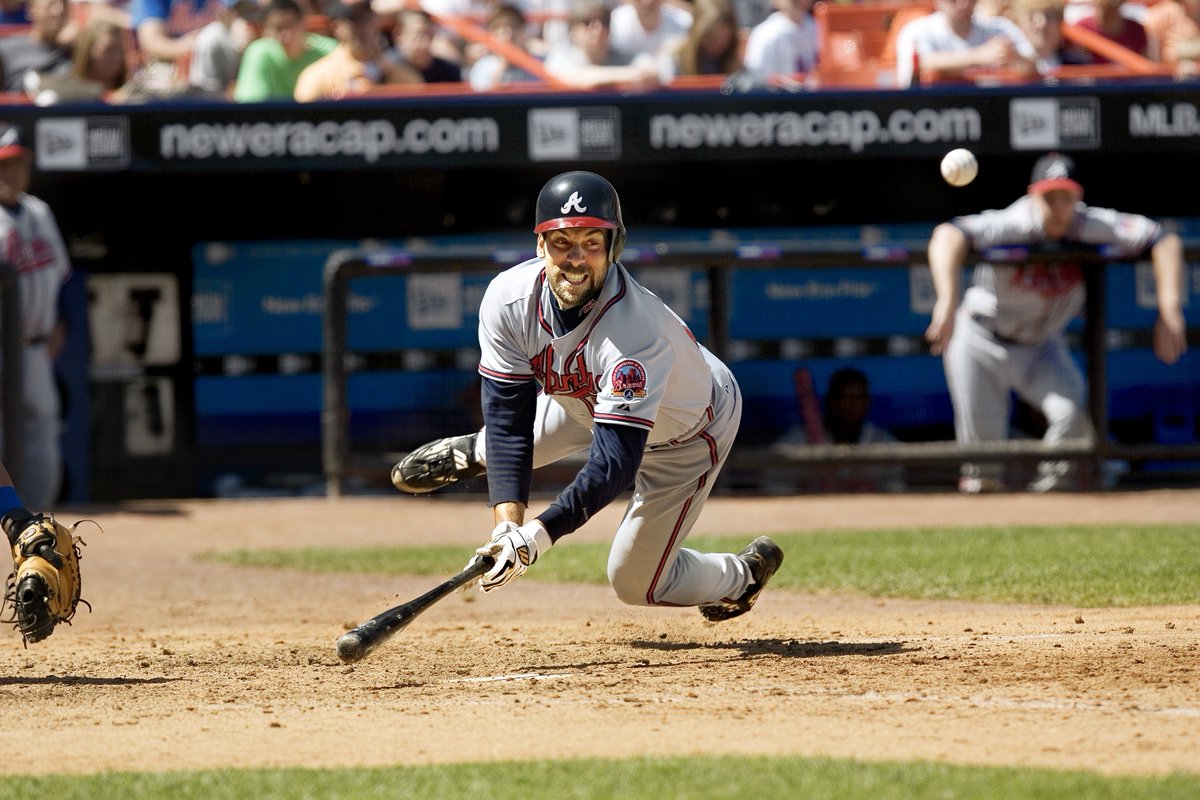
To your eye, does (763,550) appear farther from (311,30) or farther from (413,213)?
(311,30)

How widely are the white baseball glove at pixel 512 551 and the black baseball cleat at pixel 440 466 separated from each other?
1.21m

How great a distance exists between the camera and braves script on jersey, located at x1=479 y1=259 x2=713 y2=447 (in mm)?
4367

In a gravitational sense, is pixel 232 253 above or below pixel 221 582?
above

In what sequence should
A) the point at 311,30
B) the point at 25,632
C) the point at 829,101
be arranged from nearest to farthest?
the point at 25,632 < the point at 829,101 < the point at 311,30

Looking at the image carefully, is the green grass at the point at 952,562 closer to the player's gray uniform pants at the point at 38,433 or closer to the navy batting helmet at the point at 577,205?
the player's gray uniform pants at the point at 38,433

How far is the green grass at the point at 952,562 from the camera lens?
6195 millimetres

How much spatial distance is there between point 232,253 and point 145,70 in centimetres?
122

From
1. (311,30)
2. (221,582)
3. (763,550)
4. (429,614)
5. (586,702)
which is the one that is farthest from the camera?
(311,30)

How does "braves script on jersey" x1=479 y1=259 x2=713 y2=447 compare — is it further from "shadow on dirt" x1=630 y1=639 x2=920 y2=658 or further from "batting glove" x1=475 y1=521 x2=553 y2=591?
"shadow on dirt" x1=630 y1=639 x2=920 y2=658

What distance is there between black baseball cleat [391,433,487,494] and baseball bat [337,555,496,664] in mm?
1221

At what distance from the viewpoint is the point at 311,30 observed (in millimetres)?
10594

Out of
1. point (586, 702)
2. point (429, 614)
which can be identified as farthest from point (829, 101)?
point (586, 702)

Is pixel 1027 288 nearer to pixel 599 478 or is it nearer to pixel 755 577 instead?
pixel 755 577

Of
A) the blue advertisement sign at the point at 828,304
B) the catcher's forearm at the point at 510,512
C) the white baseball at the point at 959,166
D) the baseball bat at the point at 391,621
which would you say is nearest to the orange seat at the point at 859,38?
the blue advertisement sign at the point at 828,304
